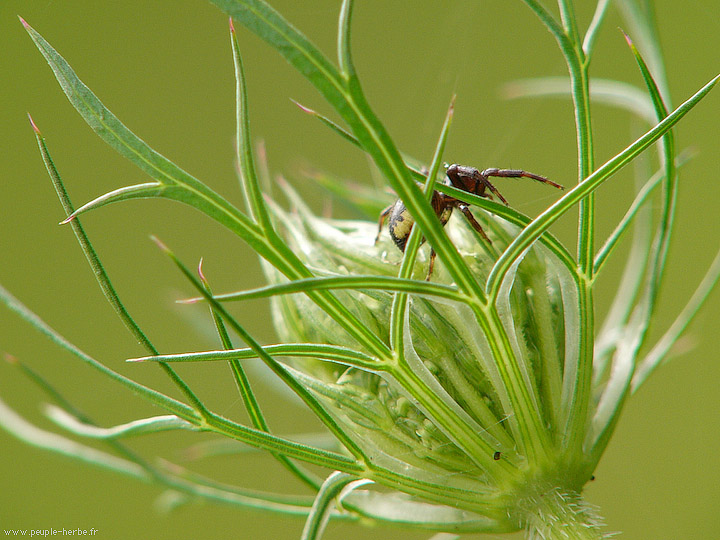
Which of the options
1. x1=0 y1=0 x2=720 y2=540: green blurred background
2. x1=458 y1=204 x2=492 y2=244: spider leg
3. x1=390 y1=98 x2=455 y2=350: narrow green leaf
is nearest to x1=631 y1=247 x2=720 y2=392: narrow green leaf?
x1=458 y1=204 x2=492 y2=244: spider leg

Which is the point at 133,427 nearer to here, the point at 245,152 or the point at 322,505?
the point at 322,505

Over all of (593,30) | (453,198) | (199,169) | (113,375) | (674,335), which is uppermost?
(199,169)

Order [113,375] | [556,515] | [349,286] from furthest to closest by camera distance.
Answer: [556,515] < [113,375] < [349,286]

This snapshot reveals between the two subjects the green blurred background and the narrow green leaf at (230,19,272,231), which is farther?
the green blurred background

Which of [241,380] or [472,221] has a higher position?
[472,221]

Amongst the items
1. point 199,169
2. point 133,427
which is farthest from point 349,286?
point 199,169

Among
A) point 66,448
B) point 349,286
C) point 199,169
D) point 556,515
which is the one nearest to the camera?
point 349,286

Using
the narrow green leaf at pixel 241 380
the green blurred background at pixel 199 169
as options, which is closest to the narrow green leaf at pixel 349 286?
the narrow green leaf at pixel 241 380

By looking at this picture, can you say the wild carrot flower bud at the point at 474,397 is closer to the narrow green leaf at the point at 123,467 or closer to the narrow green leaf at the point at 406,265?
the narrow green leaf at the point at 406,265

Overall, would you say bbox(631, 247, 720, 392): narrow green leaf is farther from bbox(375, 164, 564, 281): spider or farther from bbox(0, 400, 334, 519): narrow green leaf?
bbox(0, 400, 334, 519): narrow green leaf
